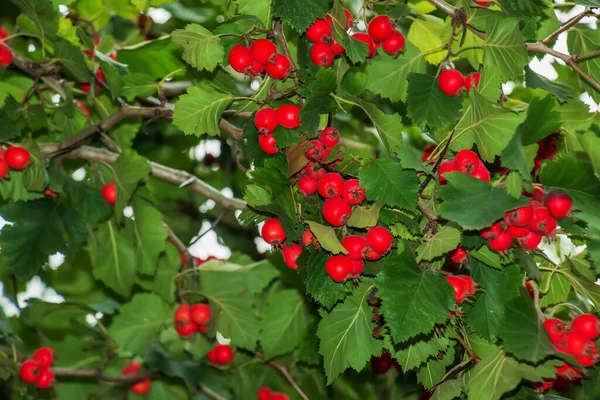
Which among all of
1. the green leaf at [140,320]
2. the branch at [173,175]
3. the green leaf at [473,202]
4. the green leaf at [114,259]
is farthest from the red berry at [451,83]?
the green leaf at [140,320]

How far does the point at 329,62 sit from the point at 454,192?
65cm

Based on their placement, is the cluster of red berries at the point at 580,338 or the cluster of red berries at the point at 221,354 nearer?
the cluster of red berries at the point at 580,338

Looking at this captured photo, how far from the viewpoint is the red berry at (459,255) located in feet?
6.69

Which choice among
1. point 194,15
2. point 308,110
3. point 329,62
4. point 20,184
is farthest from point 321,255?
point 194,15

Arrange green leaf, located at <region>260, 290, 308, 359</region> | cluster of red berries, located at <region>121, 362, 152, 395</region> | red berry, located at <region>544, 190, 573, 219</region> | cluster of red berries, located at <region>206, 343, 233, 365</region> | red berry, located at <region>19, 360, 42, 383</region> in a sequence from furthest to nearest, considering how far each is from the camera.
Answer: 1. cluster of red berries, located at <region>121, 362, 152, 395</region>
2. cluster of red berries, located at <region>206, 343, 233, 365</region>
3. red berry, located at <region>19, 360, 42, 383</region>
4. green leaf, located at <region>260, 290, 308, 359</region>
5. red berry, located at <region>544, 190, 573, 219</region>

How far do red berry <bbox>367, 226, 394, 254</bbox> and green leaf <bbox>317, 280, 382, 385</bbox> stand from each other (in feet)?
0.79

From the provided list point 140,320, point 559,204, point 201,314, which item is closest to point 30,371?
point 140,320

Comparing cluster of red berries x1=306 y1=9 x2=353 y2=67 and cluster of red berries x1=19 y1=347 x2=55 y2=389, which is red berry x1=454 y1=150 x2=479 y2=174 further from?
cluster of red berries x1=19 y1=347 x2=55 y2=389

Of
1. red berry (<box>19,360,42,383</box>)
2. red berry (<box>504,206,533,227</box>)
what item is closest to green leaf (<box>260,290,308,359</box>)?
red berry (<box>19,360,42,383</box>)

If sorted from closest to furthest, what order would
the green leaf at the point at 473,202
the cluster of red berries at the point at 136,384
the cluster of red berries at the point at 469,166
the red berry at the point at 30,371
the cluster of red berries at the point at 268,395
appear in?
1. the green leaf at the point at 473,202
2. the cluster of red berries at the point at 469,166
3. the red berry at the point at 30,371
4. the cluster of red berries at the point at 268,395
5. the cluster of red berries at the point at 136,384

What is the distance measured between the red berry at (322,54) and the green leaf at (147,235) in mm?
1278

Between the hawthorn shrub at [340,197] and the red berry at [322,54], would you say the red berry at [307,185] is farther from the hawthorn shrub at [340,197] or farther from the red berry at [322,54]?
the red berry at [322,54]

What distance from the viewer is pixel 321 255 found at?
1996 mm

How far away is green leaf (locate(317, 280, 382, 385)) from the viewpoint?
2170mm
